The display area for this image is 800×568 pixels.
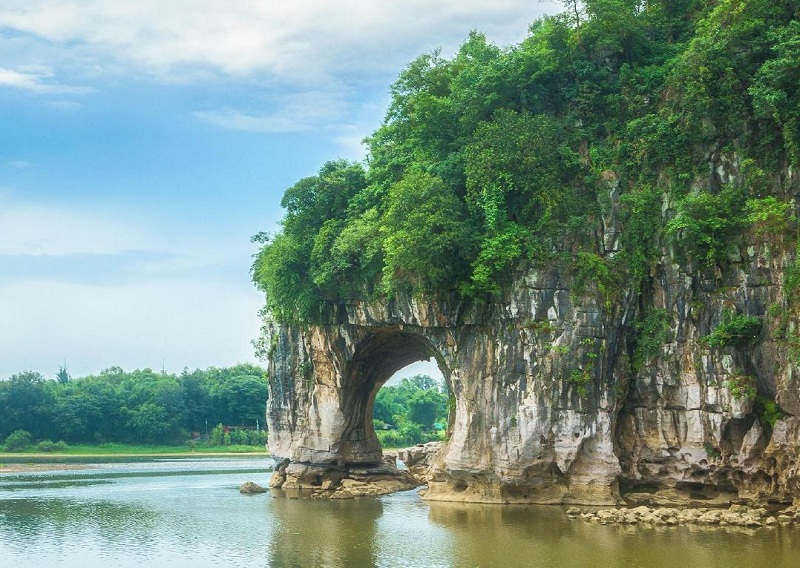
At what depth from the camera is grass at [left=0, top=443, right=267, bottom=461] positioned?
56750 millimetres

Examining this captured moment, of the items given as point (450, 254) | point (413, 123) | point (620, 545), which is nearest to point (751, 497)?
point (620, 545)

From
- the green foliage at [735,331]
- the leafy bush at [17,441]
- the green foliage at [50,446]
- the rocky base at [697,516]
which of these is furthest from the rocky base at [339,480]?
the leafy bush at [17,441]

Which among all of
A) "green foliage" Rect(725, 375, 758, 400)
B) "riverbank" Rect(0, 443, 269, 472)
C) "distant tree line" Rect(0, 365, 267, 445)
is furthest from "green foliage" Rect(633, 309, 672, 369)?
"distant tree line" Rect(0, 365, 267, 445)

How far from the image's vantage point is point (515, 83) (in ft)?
86.0

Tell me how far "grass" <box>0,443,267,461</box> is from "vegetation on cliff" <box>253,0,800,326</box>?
3518 cm

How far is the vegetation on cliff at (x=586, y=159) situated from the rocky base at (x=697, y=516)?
5.67m

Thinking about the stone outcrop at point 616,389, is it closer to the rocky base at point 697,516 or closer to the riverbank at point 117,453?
the rocky base at point 697,516

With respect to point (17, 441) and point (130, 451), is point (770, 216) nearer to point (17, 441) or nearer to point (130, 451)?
point (130, 451)

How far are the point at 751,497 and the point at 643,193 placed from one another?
8296mm

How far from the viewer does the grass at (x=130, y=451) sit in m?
56.8

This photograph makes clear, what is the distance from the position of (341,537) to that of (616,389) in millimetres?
8543

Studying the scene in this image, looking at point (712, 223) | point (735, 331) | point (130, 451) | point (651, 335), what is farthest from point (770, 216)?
point (130, 451)

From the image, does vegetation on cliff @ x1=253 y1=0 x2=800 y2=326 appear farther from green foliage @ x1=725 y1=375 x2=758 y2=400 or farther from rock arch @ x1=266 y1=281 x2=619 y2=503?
green foliage @ x1=725 y1=375 x2=758 y2=400

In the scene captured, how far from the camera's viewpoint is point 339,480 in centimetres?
3072
